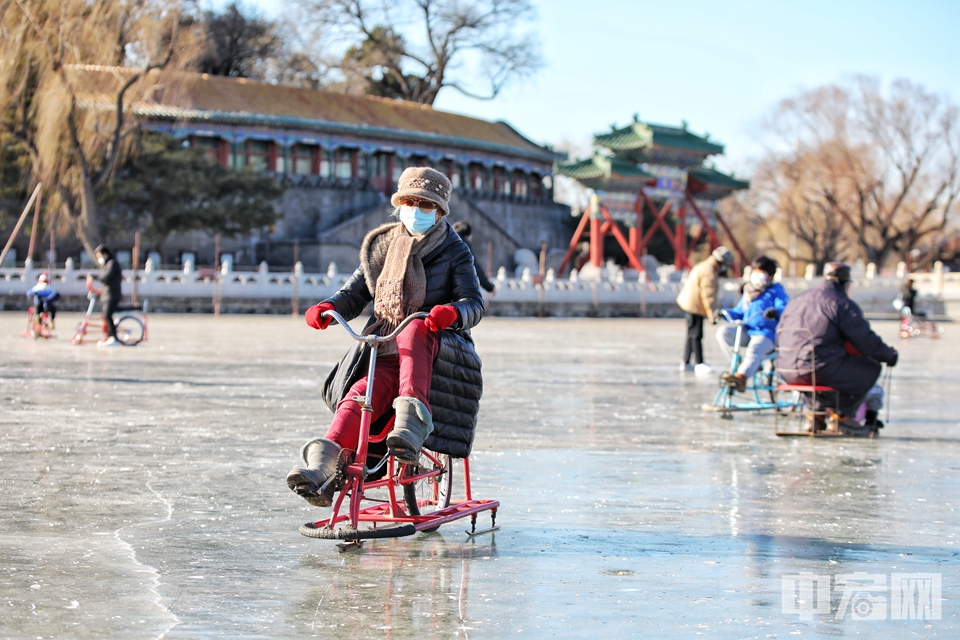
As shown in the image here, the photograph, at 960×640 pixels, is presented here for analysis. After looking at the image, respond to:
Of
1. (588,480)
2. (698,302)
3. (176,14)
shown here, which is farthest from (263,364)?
(176,14)

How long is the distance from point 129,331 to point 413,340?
48.9ft

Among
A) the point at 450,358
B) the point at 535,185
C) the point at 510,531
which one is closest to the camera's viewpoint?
the point at 450,358

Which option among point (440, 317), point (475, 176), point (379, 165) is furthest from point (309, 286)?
point (440, 317)

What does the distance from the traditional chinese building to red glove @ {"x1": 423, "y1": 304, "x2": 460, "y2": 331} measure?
35.0m

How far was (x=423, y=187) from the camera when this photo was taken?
4688 mm

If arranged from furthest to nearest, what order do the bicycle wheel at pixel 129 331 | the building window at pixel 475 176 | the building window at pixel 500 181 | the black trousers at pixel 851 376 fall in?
the building window at pixel 500 181
the building window at pixel 475 176
the bicycle wheel at pixel 129 331
the black trousers at pixel 851 376

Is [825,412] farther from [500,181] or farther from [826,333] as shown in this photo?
[500,181]

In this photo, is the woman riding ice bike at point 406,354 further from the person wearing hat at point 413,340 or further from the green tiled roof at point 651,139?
the green tiled roof at point 651,139

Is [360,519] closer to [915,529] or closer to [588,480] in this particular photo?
[588,480]

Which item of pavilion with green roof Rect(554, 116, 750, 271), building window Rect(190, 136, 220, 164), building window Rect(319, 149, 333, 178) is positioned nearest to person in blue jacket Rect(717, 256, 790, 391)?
pavilion with green roof Rect(554, 116, 750, 271)

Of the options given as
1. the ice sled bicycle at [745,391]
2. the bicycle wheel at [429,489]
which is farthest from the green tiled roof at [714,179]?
the bicycle wheel at [429,489]

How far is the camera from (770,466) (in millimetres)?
6953

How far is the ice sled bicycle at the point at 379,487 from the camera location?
4250 millimetres

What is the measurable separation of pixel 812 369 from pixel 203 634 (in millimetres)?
5960
